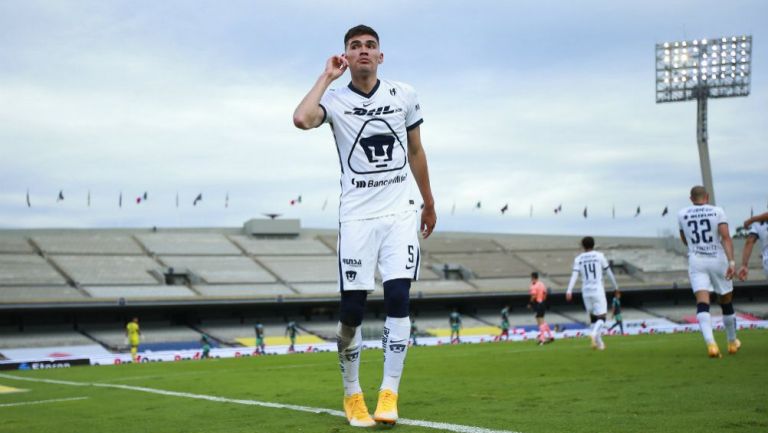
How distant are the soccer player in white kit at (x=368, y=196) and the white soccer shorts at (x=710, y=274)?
724cm

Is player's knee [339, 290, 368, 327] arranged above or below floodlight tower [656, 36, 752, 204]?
below

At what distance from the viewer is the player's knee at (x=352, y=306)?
5871 millimetres

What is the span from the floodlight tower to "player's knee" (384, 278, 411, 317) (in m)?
47.1

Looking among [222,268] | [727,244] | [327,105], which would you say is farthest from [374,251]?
[222,268]

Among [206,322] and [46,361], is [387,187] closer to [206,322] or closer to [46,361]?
[46,361]

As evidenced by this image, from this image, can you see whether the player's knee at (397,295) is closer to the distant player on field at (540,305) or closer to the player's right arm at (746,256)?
the player's right arm at (746,256)

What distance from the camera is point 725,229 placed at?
11359 millimetres

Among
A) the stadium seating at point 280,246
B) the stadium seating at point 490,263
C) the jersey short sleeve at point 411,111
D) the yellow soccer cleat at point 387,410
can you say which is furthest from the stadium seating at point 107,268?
the yellow soccer cleat at point 387,410

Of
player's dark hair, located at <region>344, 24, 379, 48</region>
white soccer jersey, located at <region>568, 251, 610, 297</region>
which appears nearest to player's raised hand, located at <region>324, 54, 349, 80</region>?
player's dark hair, located at <region>344, 24, 379, 48</region>

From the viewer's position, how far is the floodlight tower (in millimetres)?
48781

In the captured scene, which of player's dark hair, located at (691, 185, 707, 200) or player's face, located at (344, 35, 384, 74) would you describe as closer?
player's face, located at (344, 35, 384, 74)

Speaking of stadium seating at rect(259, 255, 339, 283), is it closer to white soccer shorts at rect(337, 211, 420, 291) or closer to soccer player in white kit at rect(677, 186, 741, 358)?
soccer player in white kit at rect(677, 186, 741, 358)

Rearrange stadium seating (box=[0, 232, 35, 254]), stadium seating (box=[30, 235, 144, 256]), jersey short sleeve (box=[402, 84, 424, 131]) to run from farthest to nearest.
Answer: stadium seating (box=[30, 235, 144, 256]) → stadium seating (box=[0, 232, 35, 254]) → jersey short sleeve (box=[402, 84, 424, 131])

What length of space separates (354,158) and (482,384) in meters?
3.84
